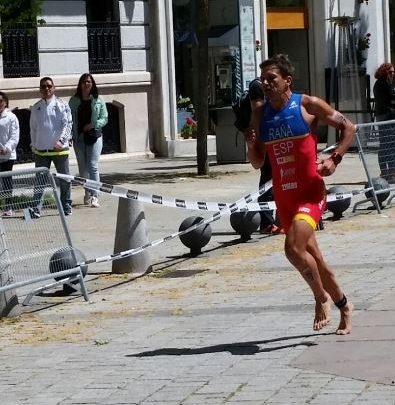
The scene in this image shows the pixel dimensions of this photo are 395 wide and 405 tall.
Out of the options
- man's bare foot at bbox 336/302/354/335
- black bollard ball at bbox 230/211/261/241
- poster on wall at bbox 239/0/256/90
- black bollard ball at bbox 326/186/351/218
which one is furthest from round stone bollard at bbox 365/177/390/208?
poster on wall at bbox 239/0/256/90

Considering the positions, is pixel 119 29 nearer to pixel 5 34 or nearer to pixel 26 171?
pixel 5 34

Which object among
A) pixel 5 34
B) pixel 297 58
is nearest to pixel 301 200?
pixel 5 34

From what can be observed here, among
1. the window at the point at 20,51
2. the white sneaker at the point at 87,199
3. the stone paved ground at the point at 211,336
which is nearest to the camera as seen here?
the stone paved ground at the point at 211,336

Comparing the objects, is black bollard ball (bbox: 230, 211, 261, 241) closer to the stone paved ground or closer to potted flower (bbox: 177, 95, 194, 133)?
the stone paved ground

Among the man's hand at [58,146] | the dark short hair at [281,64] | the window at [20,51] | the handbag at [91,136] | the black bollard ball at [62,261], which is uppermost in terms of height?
the window at [20,51]

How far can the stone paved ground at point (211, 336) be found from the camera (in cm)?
704

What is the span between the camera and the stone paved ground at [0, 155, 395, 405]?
23.1 ft

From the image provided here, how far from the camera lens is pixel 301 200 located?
26.5ft

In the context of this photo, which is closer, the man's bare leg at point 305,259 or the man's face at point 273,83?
the man's bare leg at point 305,259

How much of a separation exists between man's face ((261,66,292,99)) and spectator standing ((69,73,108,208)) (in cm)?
949

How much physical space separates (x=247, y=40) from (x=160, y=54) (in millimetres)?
2665

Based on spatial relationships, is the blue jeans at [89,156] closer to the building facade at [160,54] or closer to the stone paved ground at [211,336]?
the stone paved ground at [211,336]

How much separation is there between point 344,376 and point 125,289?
418cm

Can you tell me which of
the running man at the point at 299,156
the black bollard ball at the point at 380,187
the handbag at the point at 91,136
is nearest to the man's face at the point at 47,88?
the handbag at the point at 91,136
